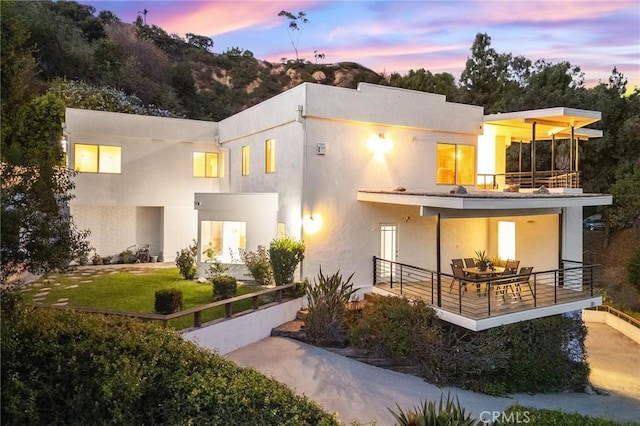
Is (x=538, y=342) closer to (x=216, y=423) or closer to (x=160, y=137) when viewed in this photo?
(x=216, y=423)

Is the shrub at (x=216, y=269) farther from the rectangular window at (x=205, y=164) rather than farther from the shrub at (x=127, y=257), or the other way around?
the rectangular window at (x=205, y=164)

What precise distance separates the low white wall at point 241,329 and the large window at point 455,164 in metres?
7.45

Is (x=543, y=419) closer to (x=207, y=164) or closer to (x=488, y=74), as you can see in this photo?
(x=207, y=164)

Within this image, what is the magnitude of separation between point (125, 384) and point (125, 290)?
971cm

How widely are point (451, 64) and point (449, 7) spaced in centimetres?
2277

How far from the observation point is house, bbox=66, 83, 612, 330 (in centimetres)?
1286

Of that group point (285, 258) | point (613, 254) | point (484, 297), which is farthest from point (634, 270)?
point (285, 258)

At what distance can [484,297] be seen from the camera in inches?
492

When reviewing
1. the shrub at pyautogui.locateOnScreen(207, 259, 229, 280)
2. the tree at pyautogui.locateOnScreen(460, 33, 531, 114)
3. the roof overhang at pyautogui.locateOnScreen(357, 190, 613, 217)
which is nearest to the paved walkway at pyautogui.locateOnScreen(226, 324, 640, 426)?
the shrub at pyautogui.locateOnScreen(207, 259, 229, 280)

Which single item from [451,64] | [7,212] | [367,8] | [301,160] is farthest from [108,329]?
[451,64]

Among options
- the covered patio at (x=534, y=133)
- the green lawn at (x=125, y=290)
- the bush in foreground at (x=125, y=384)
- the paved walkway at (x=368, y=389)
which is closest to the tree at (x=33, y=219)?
the bush in foreground at (x=125, y=384)

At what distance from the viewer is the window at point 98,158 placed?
757 inches

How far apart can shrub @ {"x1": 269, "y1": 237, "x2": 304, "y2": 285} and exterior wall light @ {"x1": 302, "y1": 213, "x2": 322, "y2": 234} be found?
20.5 inches

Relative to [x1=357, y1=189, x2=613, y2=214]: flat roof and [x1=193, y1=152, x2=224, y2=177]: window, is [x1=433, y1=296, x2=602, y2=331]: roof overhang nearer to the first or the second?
[x1=357, y1=189, x2=613, y2=214]: flat roof
